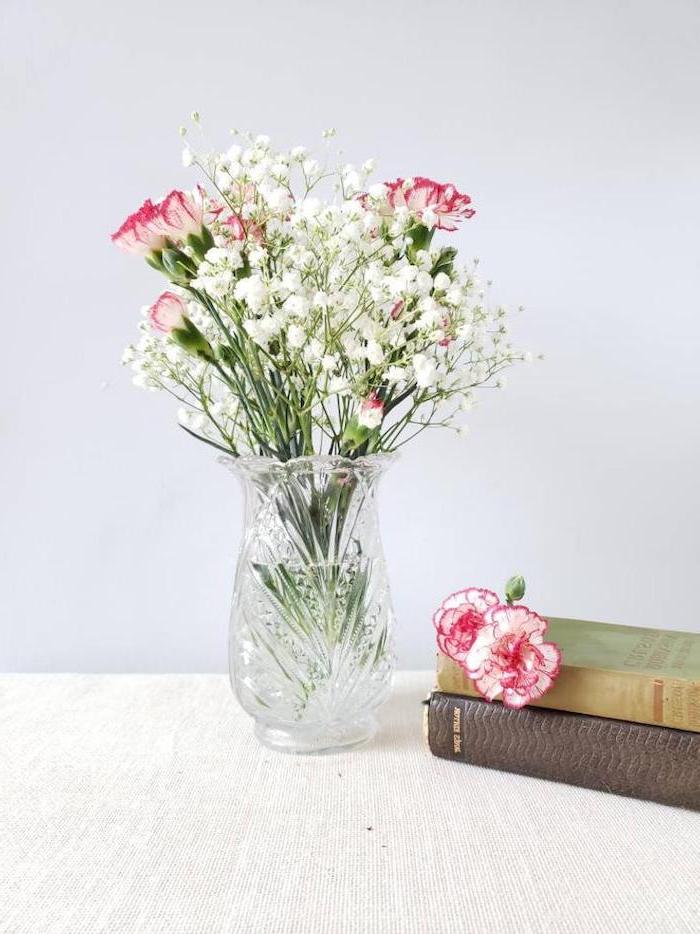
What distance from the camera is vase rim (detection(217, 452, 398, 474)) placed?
0.79 meters

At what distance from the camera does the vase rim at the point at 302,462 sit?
2.60 ft

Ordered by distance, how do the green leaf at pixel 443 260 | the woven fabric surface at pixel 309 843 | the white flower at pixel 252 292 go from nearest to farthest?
the woven fabric surface at pixel 309 843, the white flower at pixel 252 292, the green leaf at pixel 443 260

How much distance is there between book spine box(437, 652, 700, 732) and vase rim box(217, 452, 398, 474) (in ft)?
0.80

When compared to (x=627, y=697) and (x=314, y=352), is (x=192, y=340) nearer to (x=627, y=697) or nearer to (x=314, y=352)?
(x=314, y=352)

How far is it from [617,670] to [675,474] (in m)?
0.50

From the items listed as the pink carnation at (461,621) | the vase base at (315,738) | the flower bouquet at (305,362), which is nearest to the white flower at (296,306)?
the flower bouquet at (305,362)

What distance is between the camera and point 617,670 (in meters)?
0.74

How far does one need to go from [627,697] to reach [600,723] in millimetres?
32

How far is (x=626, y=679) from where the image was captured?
0.73 m

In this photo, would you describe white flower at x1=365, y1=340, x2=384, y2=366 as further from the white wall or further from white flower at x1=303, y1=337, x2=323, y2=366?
the white wall

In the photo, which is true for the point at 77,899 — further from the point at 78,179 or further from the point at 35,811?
the point at 78,179

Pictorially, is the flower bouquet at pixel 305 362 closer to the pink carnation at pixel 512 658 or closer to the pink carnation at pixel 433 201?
the pink carnation at pixel 433 201

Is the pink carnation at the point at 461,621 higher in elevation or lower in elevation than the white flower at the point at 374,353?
lower

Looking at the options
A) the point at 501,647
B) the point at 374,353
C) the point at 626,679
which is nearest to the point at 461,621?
the point at 501,647
